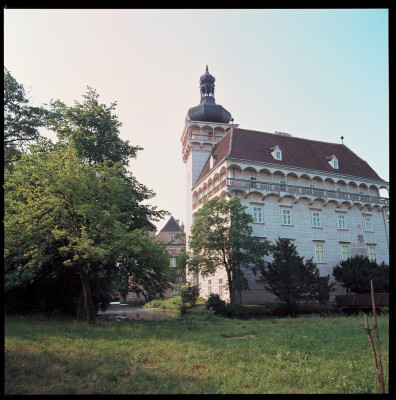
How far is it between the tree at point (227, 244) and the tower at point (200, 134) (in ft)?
52.6

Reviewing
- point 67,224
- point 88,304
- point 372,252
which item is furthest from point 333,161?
point 67,224

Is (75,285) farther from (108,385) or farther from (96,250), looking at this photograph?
(108,385)

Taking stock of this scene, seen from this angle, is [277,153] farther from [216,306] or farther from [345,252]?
[216,306]

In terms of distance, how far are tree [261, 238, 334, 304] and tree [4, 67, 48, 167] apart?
21964mm

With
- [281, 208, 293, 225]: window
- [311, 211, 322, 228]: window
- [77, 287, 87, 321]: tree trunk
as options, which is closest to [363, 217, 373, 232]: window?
[311, 211, 322, 228]: window

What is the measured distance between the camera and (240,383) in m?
7.40

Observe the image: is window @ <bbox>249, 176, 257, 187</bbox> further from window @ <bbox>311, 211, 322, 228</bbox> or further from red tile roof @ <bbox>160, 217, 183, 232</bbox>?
red tile roof @ <bbox>160, 217, 183, 232</bbox>

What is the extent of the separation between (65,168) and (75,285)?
28.2 ft

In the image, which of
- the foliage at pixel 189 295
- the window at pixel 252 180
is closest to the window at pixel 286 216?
the window at pixel 252 180

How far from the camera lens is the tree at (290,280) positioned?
85.4 ft

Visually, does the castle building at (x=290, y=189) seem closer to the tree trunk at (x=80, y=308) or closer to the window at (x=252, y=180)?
the window at (x=252, y=180)

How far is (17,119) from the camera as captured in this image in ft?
83.0

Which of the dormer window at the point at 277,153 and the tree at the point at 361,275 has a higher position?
the dormer window at the point at 277,153
